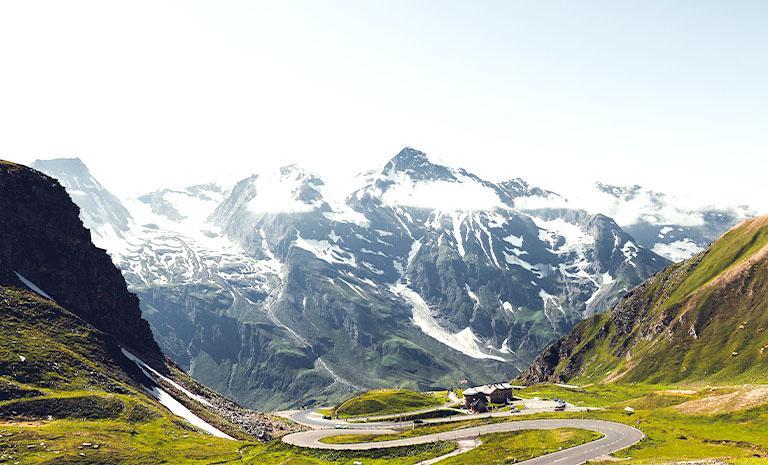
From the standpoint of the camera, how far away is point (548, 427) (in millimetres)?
134375

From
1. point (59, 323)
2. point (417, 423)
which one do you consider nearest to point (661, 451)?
point (417, 423)

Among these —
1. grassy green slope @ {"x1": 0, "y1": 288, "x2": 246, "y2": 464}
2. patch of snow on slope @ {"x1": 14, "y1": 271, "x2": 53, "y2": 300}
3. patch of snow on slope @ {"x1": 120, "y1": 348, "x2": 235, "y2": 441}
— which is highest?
patch of snow on slope @ {"x1": 14, "y1": 271, "x2": 53, "y2": 300}

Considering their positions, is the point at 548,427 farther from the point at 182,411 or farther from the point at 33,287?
the point at 33,287

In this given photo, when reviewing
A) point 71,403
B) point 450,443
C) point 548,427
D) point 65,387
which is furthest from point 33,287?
point 548,427

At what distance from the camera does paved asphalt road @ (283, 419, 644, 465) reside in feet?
343

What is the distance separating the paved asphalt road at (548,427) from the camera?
104 m

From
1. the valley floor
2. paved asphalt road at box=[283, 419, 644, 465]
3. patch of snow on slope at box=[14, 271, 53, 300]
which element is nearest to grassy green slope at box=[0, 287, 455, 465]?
the valley floor

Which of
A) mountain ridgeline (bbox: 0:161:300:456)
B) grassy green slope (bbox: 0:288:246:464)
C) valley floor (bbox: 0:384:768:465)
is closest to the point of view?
valley floor (bbox: 0:384:768:465)

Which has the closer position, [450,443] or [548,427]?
[450,443]

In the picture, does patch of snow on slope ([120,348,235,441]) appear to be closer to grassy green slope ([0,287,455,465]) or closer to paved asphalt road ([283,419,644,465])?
grassy green slope ([0,287,455,465])

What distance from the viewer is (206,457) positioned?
13738 centimetres

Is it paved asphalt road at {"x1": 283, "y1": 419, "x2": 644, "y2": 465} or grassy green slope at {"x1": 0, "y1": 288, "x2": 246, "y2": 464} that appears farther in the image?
grassy green slope at {"x1": 0, "y1": 288, "x2": 246, "y2": 464}

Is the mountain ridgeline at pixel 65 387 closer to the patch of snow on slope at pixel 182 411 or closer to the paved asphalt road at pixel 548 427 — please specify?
the patch of snow on slope at pixel 182 411

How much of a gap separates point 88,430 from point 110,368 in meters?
43.3
